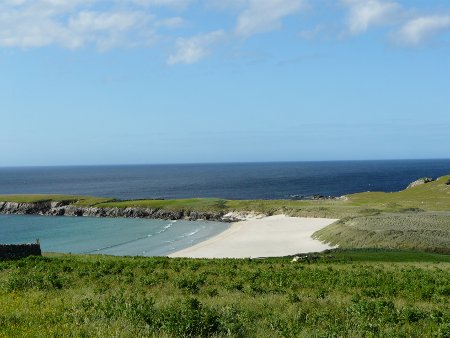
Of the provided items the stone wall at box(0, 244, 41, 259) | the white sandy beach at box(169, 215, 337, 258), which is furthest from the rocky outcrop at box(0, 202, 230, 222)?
the stone wall at box(0, 244, 41, 259)

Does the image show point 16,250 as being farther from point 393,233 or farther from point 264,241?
point 393,233

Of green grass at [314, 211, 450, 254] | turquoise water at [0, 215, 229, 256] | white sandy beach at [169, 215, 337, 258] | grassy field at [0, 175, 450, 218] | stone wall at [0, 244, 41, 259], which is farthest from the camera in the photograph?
grassy field at [0, 175, 450, 218]

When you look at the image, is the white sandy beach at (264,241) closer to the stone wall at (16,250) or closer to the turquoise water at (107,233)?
the turquoise water at (107,233)

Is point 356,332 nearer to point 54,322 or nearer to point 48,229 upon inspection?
point 54,322

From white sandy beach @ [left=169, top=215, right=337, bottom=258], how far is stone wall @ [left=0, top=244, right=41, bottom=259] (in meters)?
22.1

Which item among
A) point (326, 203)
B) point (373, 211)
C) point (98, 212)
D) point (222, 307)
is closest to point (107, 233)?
point (98, 212)

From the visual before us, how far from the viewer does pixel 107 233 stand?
86.6 m

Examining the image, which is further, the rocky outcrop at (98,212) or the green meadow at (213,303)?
the rocky outcrop at (98,212)

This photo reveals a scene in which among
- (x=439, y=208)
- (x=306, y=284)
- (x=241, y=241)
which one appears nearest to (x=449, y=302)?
(x=306, y=284)

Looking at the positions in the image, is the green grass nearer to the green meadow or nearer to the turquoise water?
the green meadow

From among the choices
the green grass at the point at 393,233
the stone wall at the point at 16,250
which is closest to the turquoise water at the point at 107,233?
the green grass at the point at 393,233

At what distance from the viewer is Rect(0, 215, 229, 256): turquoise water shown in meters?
69.8

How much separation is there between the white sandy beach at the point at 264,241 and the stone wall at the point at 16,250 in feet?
72.5

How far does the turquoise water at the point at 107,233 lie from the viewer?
6975 cm
